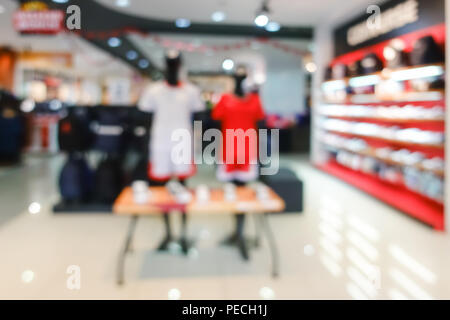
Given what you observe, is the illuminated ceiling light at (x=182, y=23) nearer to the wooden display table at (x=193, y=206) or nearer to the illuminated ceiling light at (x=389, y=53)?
the illuminated ceiling light at (x=389, y=53)

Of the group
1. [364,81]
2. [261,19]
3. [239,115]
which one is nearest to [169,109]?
[239,115]

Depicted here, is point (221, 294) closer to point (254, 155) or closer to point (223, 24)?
point (254, 155)

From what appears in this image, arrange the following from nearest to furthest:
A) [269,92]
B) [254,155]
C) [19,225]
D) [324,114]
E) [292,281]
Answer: [292,281], [254,155], [19,225], [324,114], [269,92]

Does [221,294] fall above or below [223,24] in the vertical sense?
below

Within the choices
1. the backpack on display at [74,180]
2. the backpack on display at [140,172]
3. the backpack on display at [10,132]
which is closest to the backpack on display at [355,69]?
the backpack on display at [140,172]

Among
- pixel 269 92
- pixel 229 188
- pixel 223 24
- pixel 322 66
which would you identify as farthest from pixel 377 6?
pixel 269 92

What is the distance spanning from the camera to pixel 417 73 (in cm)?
492

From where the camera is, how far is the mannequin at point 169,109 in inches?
131

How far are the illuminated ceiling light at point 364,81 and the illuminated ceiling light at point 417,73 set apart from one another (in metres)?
0.78

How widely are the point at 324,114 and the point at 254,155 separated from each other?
5349 millimetres

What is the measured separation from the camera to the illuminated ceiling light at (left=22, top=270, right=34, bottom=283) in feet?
9.49

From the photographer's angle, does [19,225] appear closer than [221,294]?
No

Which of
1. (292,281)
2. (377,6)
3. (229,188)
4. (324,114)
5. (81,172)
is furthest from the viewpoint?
(324,114)

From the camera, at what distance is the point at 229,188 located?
326 centimetres
